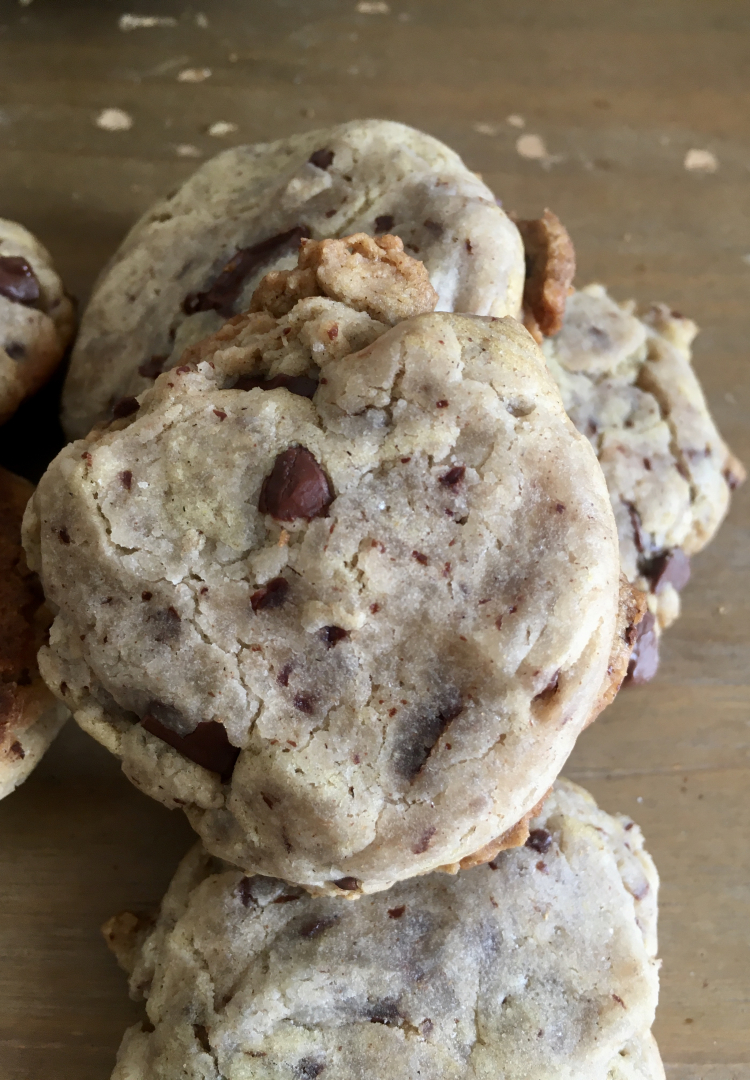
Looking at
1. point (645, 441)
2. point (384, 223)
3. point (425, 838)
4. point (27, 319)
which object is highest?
point (384, 223)

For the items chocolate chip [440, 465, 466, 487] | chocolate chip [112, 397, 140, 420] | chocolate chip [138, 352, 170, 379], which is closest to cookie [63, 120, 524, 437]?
chocolate chip [138, 352, 170, 379]

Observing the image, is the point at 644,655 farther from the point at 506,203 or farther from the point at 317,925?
the point at 506,203

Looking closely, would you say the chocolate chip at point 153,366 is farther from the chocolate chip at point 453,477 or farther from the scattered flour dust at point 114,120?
the scattered flour dust at point 114,120

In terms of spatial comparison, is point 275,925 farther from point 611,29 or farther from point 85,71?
point 611,29

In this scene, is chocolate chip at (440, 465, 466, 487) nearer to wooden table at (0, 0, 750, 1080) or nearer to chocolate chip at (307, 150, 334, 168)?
chocolate chip at (307, 150, 334, 168)

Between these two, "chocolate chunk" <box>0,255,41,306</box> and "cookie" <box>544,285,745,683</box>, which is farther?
"cookie" <box>544,285,745,683</box>

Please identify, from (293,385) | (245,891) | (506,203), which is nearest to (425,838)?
(245,891)
